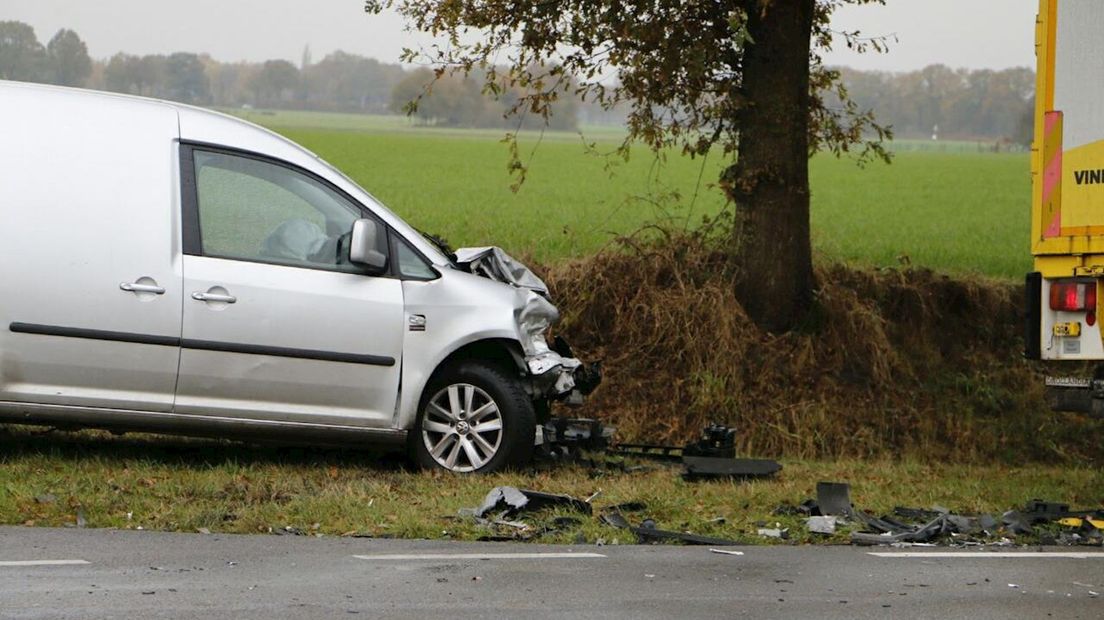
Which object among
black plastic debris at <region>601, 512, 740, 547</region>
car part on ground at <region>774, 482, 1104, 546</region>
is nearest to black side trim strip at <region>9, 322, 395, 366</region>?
black plastic debris at <region>601, 512, 740, 547</region>

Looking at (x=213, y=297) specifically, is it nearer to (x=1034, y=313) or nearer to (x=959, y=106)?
(x=1034, y=313)

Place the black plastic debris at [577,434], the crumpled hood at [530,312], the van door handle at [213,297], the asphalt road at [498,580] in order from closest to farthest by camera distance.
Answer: the asphalt road at [498,580] → the van door handle at [213,297] → the crumpled hood at [530,312] → the black plastic debris at [577,434]

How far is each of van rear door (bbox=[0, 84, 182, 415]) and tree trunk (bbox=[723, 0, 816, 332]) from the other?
20.1ft

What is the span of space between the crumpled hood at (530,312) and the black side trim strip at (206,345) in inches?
36.2

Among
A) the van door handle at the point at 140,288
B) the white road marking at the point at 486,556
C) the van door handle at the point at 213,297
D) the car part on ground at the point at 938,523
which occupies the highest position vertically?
the van door handle at the point at 140,288

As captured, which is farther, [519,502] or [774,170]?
[774,170]

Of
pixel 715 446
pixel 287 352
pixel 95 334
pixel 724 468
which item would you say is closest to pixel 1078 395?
pixel 724 468

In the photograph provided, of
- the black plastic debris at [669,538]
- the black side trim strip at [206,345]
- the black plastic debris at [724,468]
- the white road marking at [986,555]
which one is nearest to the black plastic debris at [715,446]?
the black plastic debris at [724,468]

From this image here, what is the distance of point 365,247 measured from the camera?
938 cm

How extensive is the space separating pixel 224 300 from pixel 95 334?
722 millimetres

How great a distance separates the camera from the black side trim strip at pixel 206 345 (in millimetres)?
8953

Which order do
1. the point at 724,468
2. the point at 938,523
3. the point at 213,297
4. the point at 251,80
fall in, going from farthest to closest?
the point at 251,80, the point at 724,468, the point at 213,297, the point at 938,523

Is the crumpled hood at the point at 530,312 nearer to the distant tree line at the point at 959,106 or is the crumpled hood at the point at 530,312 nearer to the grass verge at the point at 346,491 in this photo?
the grass verge at the point at 346,491

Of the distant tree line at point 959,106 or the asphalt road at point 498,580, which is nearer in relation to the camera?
the asphalt road at point 498,580
